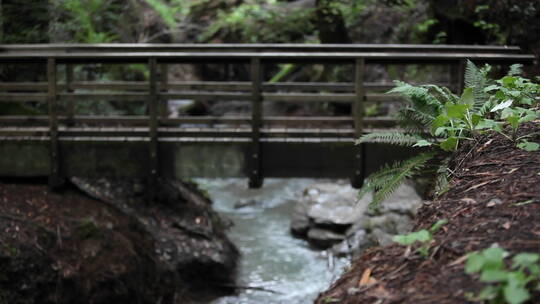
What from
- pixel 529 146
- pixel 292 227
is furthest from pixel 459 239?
pixel 292 227

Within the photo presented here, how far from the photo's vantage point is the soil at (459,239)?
6.83ft

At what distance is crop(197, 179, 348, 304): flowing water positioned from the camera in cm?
729

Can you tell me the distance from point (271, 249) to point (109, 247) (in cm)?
317

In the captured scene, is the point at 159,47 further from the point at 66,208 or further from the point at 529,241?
the point at 529,241

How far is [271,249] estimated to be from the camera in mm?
8695

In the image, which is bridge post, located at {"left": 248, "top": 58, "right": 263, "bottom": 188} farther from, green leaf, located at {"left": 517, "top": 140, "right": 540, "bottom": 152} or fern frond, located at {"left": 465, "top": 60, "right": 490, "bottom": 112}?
green leaf, located at {"left": 517, "top": 140, "right": 540, "bottom": 152}

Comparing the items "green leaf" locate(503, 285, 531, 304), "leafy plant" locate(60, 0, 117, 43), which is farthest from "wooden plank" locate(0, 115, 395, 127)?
"green leaf" locate(503, 285, 531, 304)

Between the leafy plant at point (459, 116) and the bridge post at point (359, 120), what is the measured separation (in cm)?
161

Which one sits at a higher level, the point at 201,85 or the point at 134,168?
the point at 201,85

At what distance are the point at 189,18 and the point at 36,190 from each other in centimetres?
921

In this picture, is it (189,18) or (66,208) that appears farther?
(189,18)

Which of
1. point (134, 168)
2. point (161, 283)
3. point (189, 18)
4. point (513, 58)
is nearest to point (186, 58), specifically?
point (134, 168)

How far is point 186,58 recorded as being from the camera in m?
6.07

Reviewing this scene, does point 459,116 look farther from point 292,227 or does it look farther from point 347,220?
point 292,227
